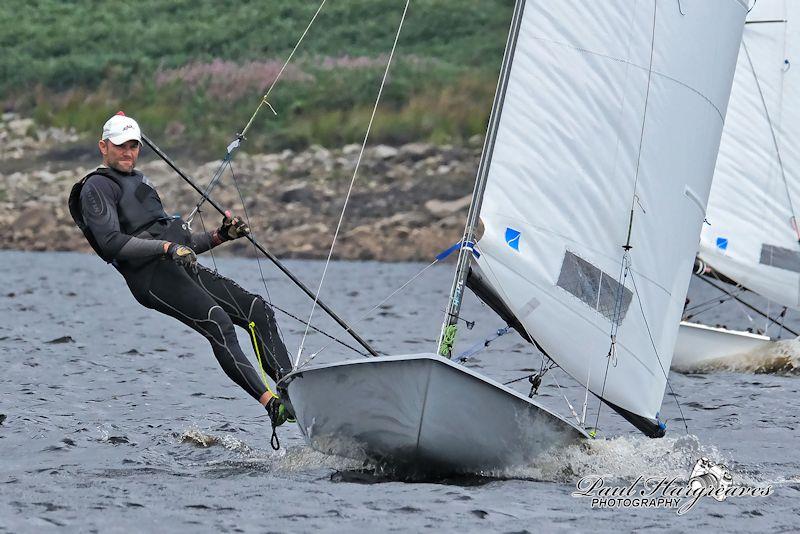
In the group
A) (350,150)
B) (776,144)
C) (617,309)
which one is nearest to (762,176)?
(776,144)

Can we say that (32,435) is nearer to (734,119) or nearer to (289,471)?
(289,471)

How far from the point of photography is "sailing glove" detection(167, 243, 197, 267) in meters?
8.70

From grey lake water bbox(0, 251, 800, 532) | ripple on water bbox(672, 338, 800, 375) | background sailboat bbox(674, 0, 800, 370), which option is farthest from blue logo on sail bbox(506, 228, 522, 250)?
background sailboat bbox(674, 0, 800, 370)

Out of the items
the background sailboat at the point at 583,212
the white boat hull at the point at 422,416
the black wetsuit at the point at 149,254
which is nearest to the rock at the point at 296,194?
the black wetsuit at the point at 149,254

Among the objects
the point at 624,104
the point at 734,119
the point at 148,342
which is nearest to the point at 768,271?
the point at 734,119

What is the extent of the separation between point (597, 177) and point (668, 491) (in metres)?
2.09

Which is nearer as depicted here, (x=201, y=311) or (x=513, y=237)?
(x=513, y=237)

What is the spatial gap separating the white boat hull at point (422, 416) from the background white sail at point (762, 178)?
1030 centimetres

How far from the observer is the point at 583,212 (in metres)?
8.99

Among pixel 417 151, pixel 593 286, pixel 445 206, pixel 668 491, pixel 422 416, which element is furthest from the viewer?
pixel 417 151

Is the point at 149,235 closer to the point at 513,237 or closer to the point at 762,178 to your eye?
the point at 513,237

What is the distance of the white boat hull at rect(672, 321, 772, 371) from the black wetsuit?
898cm

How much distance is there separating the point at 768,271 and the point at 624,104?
9755 mm

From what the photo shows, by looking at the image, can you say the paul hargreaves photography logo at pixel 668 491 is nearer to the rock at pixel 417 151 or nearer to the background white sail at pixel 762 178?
the background white sail at pixel 762 178
